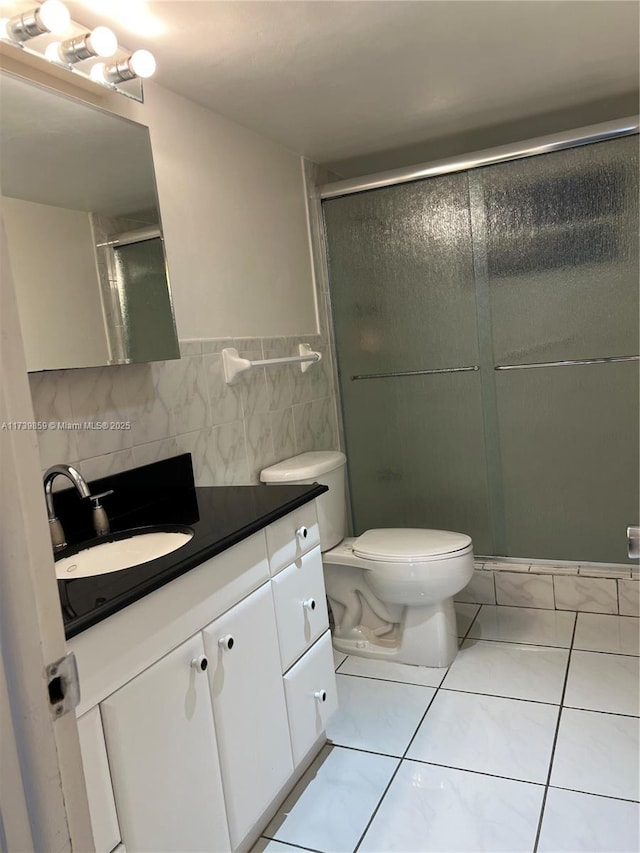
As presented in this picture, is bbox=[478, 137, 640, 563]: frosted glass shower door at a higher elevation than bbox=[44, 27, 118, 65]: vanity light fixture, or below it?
below

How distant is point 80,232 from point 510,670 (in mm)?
2079

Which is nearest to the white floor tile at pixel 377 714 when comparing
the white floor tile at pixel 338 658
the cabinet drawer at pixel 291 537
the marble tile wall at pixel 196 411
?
the white floor tile at pixel 338 658

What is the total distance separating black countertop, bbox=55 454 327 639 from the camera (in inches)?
46.5

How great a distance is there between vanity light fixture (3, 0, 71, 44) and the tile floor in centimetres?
205

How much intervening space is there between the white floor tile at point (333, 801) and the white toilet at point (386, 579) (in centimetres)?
60

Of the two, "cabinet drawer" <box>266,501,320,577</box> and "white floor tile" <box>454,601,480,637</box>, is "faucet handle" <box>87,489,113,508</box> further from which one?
"white floor tile" <box>454,601,480,637</box>

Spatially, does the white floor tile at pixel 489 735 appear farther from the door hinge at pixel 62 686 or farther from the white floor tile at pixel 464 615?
the door hinge at pixel 62 686

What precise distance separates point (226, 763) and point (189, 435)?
104 cm

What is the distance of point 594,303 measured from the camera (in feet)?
8.91

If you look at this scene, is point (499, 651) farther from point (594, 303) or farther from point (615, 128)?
point (615, 128)

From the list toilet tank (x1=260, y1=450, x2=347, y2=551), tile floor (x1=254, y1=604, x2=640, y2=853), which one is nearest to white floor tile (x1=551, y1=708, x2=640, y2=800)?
tile floor (x1=254, y1=604, x2=640, y2=853)

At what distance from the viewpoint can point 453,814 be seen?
167 cm

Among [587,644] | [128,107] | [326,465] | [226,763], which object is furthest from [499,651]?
[128,107]

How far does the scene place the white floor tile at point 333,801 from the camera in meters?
1.64
